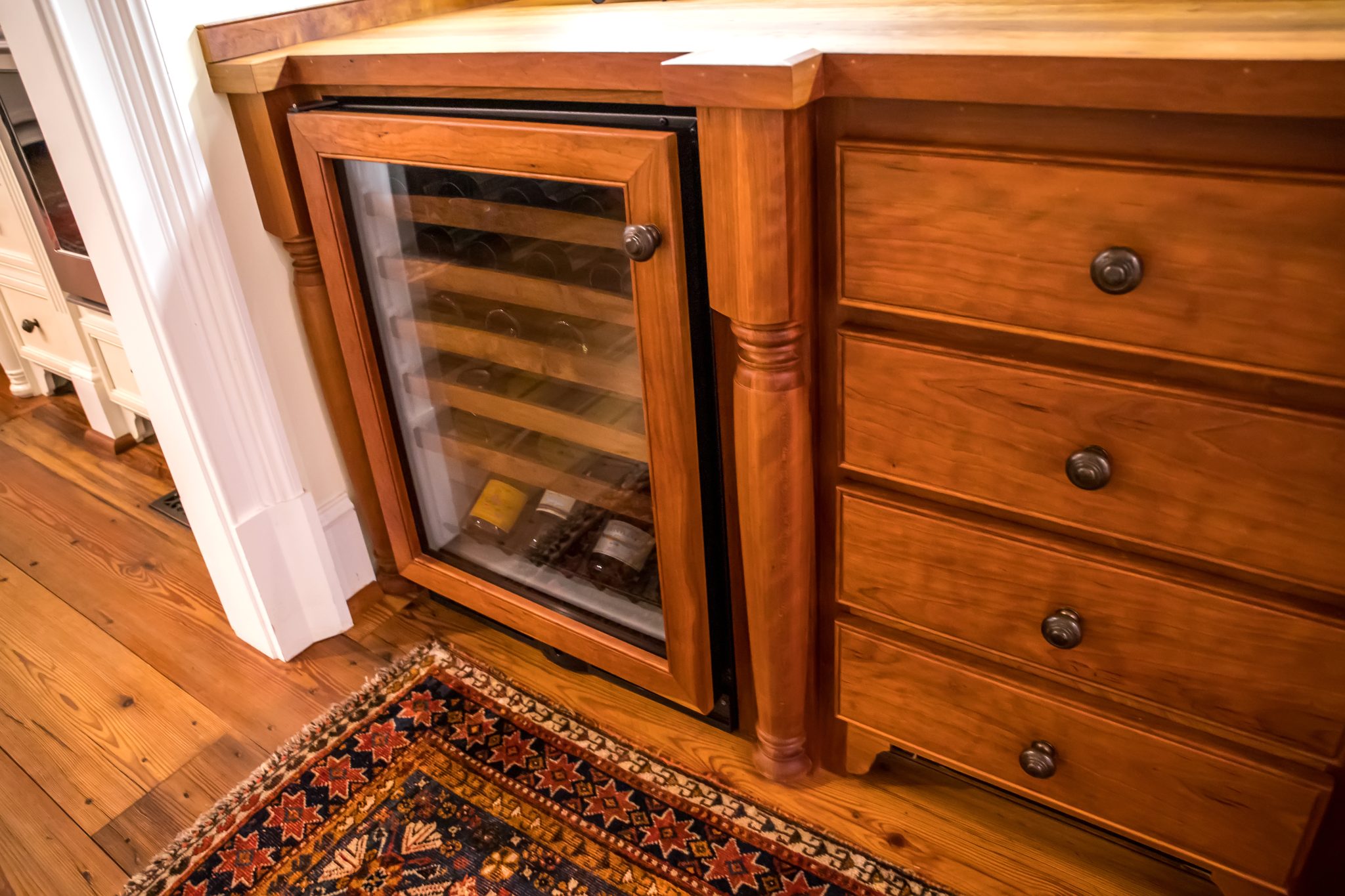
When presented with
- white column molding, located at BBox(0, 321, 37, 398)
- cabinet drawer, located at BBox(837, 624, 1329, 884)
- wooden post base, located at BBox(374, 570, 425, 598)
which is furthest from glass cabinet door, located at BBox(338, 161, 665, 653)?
white column molding, located at BBox(0, 321, 37, 398)

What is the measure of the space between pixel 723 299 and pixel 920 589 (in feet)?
1.18

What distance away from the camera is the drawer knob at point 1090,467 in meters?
0.77

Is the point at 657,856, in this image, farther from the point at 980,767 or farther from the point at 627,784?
the point at 980,767

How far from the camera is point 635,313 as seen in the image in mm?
946

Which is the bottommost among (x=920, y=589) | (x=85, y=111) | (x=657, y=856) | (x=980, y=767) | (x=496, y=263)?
(x=657, y=856)

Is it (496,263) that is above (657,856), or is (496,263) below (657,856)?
above

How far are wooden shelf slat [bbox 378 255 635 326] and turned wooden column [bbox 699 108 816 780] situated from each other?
0.21 metres

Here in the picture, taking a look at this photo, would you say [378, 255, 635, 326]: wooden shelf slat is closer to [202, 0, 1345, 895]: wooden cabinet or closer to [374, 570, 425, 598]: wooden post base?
[202, 0, 1345, 895]: wooden cabinet

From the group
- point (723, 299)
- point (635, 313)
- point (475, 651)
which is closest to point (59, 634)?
point (475, 651)

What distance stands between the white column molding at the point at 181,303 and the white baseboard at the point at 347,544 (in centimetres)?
3

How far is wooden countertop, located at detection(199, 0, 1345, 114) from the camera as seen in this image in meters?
0.61

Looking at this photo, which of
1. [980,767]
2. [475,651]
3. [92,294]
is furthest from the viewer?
[92,294]

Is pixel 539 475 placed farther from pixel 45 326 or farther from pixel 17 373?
pixel 17 373

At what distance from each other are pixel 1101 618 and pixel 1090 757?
6.6 inches
